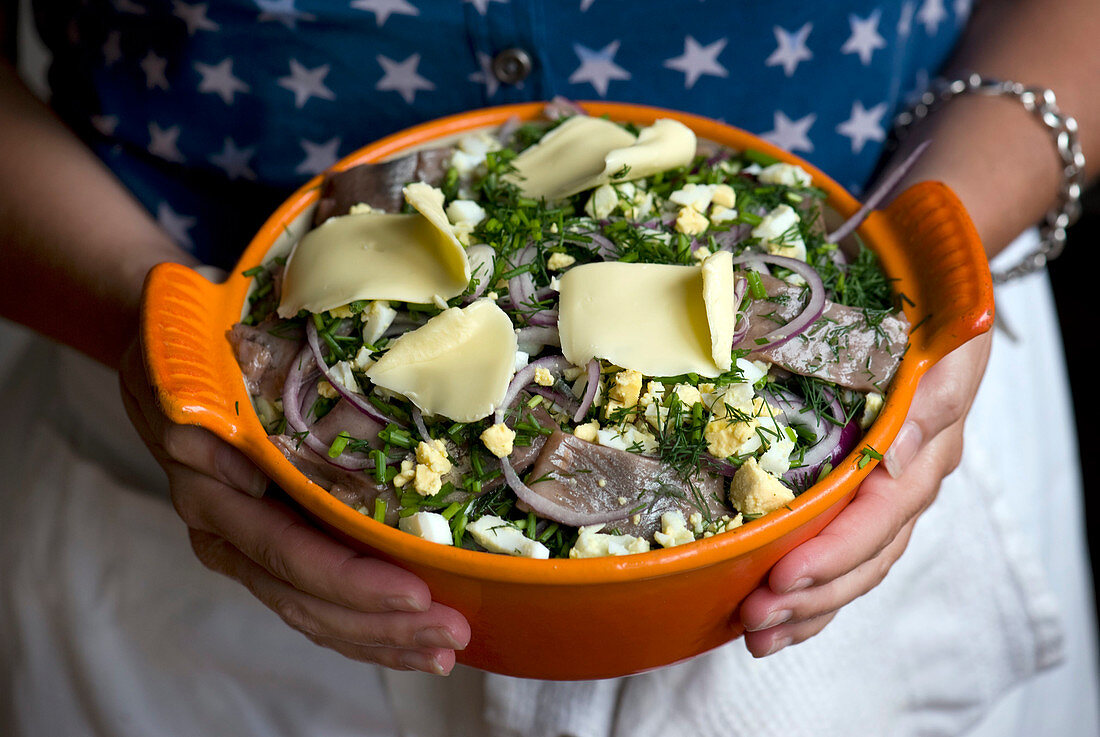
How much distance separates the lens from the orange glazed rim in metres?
0.66

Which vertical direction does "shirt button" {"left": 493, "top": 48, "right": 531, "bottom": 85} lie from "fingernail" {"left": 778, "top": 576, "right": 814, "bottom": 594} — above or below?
above

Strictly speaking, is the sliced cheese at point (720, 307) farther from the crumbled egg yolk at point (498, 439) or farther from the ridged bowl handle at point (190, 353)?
the ridged bowl handle at point (190, 353)

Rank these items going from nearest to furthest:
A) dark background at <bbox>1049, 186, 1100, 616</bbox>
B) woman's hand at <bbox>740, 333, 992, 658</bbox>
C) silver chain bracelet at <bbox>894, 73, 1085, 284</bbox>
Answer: woman's hand at <bbox>740, 333, 992, 658</bbox> < silver chain bracelet at <bbox>894, 73, 1085, 284</bbox> < dark background at <bbox>1049, 186, 1100, 616</bbox>

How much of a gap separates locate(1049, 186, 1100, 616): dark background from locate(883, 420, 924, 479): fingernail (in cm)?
180

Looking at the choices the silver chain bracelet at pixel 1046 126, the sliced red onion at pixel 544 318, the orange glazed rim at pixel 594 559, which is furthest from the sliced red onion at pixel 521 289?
the silver chain bracelet at pixel 1046 126

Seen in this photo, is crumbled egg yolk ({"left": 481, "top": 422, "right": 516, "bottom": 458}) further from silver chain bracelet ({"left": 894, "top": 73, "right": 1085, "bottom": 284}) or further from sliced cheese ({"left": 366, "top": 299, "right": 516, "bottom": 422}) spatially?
silver chain bracelet ({"left": 894, "top": 73, "right": 1085, "bottom": 284})

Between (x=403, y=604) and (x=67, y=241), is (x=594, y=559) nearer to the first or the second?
(x=403, y=604)

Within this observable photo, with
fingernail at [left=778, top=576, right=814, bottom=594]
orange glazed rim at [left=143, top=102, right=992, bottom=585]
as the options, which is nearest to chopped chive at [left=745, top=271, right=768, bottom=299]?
orange glazed rim at [left=143, top=102, right=992, bottom=585]

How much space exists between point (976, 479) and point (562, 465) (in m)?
0.86

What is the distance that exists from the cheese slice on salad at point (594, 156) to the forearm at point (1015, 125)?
0.41 m

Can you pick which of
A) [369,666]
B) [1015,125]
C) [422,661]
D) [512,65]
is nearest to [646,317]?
[422,661]

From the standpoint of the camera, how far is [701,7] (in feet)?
3.67

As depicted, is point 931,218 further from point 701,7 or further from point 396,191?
point 396,191

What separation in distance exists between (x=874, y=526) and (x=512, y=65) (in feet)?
2.36
